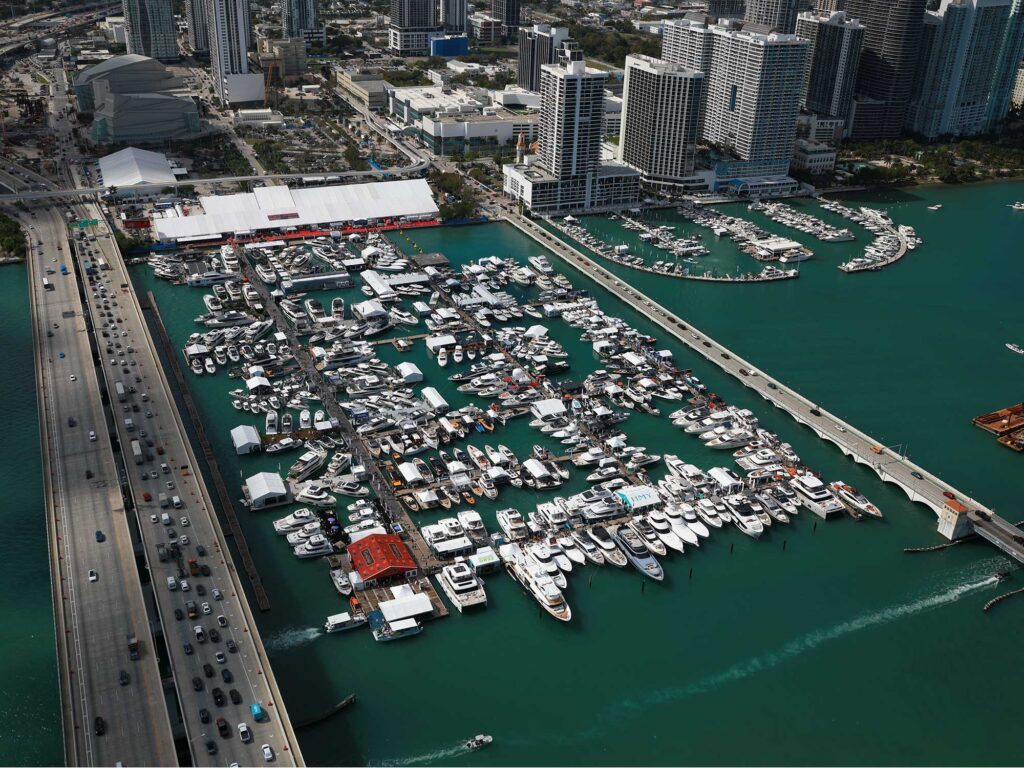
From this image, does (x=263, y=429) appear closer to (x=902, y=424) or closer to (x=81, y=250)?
(x=81, y=250)

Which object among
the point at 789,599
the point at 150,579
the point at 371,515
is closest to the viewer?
the point at 150,579

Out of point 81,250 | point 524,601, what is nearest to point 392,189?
point 81,250

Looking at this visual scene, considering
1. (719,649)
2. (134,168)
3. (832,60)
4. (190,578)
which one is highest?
(832,60)

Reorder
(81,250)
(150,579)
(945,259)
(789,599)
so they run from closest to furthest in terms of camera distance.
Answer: (150,579) < (789,599) < (81,250) < (945,259)

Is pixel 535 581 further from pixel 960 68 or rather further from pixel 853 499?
pixel 960 68

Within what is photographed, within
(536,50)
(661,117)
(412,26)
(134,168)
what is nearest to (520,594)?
(661,117)

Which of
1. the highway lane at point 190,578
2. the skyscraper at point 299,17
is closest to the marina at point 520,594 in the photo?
the highway lane at point 190,578

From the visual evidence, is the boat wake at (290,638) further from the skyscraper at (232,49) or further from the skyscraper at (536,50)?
the skyscraper at (536,50)

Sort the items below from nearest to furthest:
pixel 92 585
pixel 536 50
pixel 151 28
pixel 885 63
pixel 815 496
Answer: pixel 92 585 → pixel 815 496 → pixel 885 63 → pixel 536 50 → pixel 151 28
